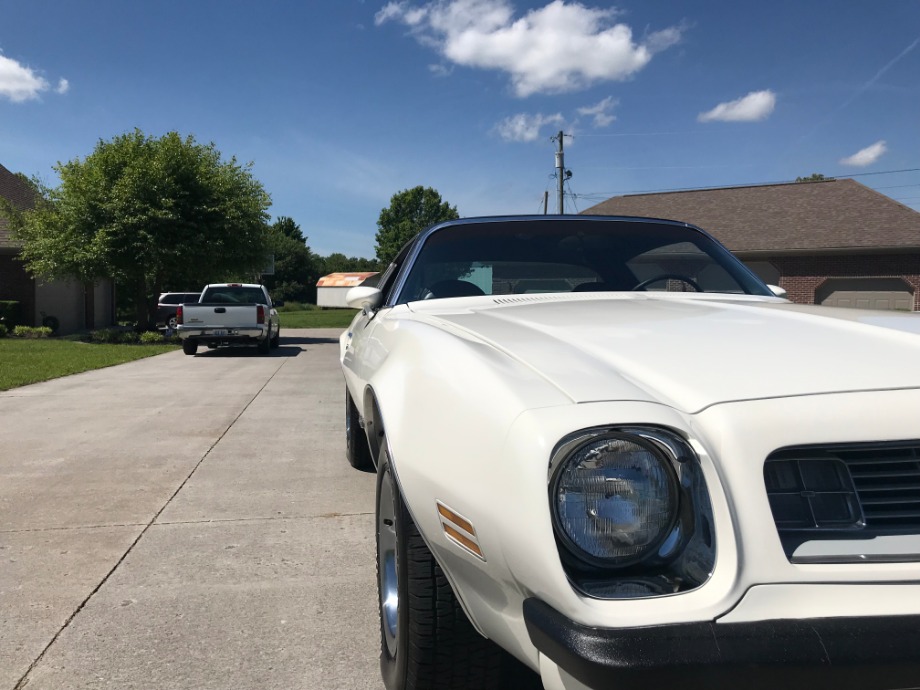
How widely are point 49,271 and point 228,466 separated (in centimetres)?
1843

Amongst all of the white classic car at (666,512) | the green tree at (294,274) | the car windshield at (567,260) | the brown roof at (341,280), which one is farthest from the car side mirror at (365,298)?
the green tree at (294,274)

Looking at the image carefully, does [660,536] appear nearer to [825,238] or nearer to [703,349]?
[703,349]

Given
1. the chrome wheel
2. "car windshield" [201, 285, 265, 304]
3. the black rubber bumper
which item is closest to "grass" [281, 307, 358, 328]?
"car windshield" [201, 285, 265, 304]

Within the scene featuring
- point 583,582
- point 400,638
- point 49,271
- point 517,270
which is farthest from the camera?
point 49,271

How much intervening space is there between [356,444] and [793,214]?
24633 millimetres

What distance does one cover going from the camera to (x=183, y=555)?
144 inches

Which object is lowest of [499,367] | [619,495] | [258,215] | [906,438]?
[619,495]

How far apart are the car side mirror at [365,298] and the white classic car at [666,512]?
1.66 metres

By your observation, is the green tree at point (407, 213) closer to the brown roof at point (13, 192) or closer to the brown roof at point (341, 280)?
the brown roof at point (341, 280)

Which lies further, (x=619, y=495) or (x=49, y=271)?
Result: (x=49, y=271)

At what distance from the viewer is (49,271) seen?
819 inches

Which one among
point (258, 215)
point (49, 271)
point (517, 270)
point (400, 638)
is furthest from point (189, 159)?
point (400, 638)

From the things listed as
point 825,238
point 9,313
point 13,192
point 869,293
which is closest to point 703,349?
point 869,293

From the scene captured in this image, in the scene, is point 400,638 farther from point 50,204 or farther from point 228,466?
point 50,204
